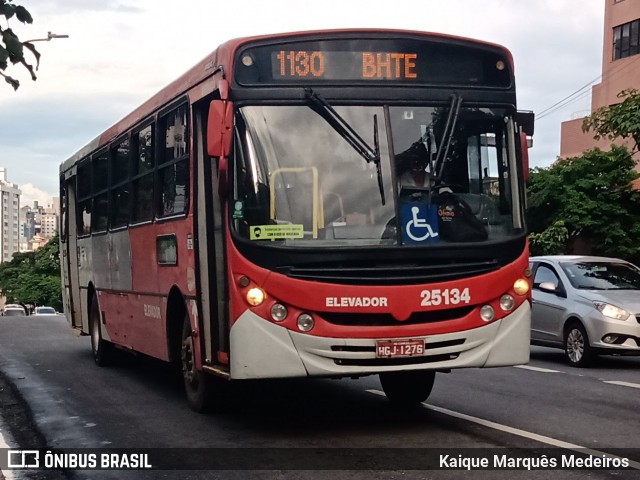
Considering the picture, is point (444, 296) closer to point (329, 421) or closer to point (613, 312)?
point (329, 421)

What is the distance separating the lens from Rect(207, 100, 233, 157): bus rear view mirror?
7.91 m

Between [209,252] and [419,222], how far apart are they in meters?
1.85

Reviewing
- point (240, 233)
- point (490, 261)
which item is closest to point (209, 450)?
point (240, 233)

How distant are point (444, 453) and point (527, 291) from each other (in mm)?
1727

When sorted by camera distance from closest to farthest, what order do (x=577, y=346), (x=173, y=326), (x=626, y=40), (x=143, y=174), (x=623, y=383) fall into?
1. (x=173, y=326)
2. (x=143, y=174)
3. (x=623, y=383)
4. (x=577, y=346)
5. (x=626, y=40)

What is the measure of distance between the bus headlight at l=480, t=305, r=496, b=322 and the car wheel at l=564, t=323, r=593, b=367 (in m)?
6.63

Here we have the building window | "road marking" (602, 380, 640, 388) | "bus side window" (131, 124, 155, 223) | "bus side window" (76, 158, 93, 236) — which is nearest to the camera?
"bus side window" (131, 124, 155, 223)

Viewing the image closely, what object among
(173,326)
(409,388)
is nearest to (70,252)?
(173,326)

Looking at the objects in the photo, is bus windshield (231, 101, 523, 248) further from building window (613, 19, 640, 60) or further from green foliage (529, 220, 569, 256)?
building window (613, 19, 640, 60)

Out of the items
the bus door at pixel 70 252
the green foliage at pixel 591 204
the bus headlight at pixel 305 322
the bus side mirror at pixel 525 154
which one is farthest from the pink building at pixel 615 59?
the bus headlight at pixel 305 322

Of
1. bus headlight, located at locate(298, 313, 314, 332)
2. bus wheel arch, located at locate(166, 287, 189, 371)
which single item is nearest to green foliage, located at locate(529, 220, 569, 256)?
bus wheel arch, located at locate(166, 287, 189, 371)

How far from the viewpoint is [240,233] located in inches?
314

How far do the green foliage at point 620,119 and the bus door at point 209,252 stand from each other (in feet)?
48.5

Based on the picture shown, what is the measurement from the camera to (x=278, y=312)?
7.81m
